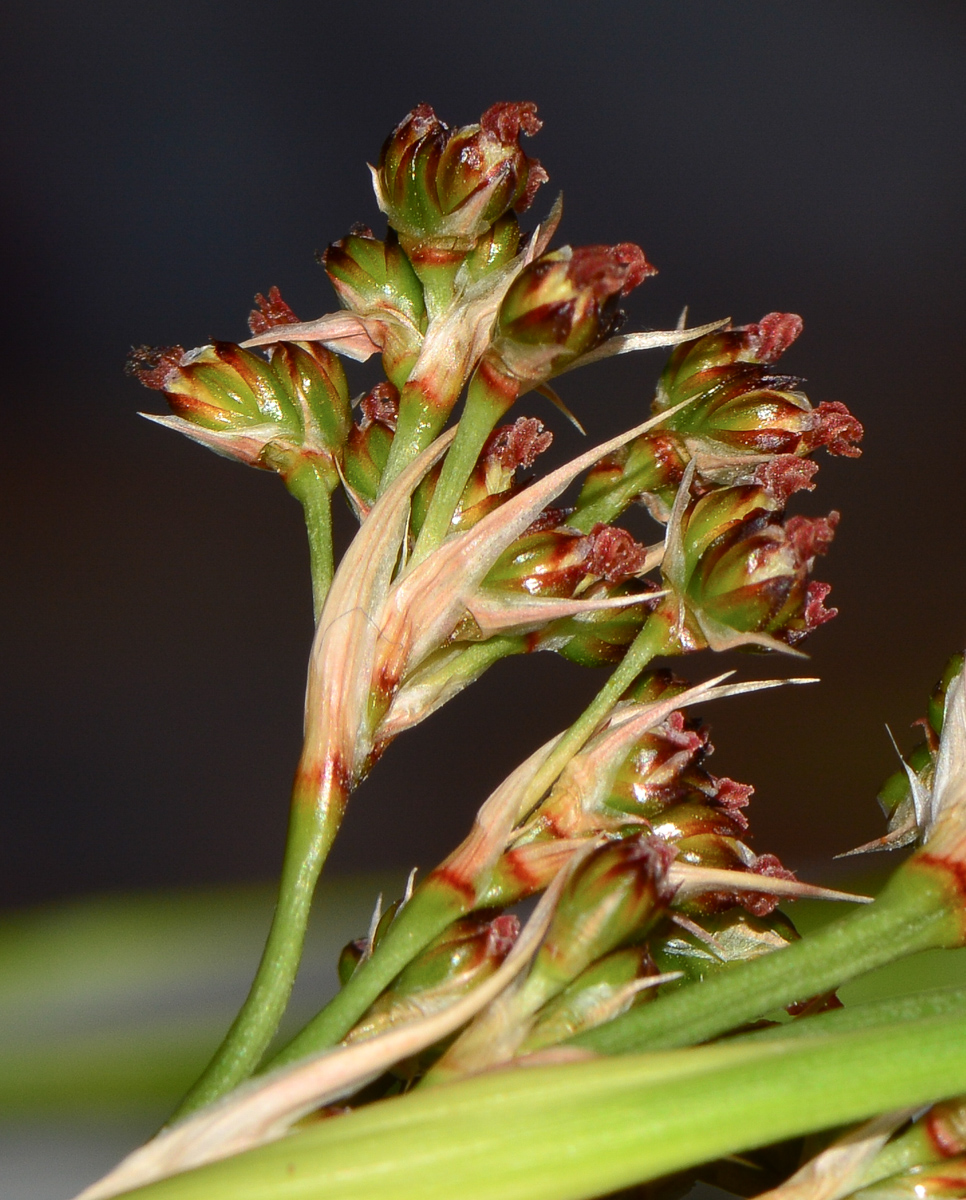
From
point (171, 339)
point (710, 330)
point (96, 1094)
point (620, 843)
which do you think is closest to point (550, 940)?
point (620, 843)

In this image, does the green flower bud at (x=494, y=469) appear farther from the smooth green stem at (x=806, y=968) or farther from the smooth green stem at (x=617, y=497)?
the smooth green stem at (x=806, y=968)

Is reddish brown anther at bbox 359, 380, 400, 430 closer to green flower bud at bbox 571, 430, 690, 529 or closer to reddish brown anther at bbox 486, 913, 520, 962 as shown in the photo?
green flower bud at bbox 571, 430, 690, 529

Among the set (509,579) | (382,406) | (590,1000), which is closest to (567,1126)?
(590,1000)

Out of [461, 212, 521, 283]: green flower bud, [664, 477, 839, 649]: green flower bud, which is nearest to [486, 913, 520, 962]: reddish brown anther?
[664, 477, 839, 649]: green flower bud

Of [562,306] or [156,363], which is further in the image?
[156,363]

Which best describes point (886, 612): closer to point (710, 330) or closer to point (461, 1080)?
point (710, 330)

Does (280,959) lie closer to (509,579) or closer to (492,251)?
(509,579)

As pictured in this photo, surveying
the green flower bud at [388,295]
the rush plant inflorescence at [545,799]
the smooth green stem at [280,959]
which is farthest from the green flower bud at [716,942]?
the green flower bud at [388,295]
